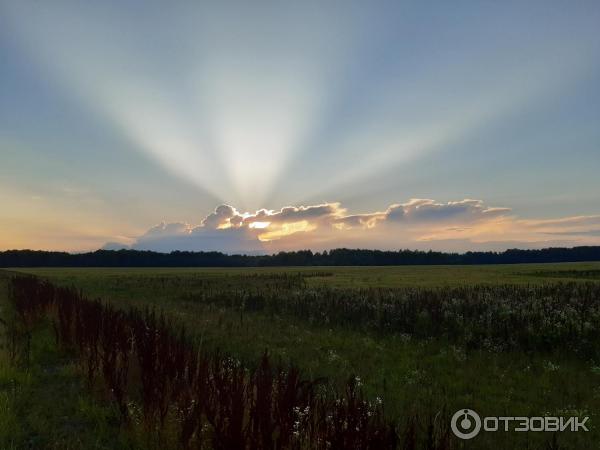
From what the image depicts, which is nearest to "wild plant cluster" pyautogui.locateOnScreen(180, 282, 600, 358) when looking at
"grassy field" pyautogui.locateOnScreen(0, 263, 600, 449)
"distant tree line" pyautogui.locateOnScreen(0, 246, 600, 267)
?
"grassy field" pyautogui.locateOnScreen(0, 263, 600, 449)

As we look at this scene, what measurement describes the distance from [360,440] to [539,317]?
13.1 meters

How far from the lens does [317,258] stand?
156 metres

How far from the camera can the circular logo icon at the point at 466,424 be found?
234 inches

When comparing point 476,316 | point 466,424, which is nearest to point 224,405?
point 466,424

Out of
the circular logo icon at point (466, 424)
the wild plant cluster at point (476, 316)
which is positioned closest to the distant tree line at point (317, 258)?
the wild plant cluster at point (476, 316)

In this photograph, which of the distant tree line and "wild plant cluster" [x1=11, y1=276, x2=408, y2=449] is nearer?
"wild plant cluster" [x1=11, y1=276, x2=408, y2=449]

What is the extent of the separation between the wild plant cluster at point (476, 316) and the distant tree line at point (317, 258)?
416 ft

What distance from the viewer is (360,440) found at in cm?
364

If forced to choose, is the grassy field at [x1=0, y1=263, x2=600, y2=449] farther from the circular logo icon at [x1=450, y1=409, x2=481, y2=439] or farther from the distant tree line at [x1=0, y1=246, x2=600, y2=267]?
the distant tree line at [x1=0, y1=246, x2=600, y2=267]

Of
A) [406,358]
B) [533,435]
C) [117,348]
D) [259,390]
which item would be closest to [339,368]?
[406,358]

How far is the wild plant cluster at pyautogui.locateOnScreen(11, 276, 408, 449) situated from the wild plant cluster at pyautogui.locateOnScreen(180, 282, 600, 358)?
8175 millimetres

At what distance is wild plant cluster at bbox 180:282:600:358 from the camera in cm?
1241

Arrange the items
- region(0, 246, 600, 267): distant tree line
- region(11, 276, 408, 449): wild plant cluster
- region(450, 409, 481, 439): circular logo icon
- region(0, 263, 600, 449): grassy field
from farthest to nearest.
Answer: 1. region(0, 246, 600, 267): distant tree line
2. region(450, 409, 481, 439): circular logo icon
3. region(0, 263, 600, 449): grassy field
4. region(11, 276, 408, 449): wild plant cluster

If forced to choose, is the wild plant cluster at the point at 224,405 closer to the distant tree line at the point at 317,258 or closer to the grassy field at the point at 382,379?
the grassy field at the point at 382,379
